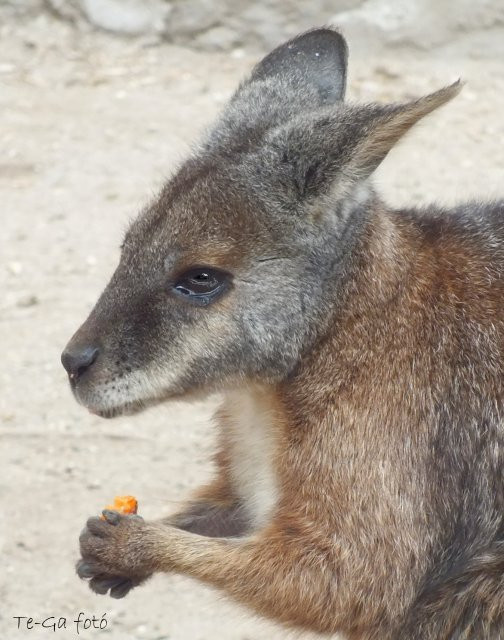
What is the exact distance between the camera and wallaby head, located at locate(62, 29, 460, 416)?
3.76m

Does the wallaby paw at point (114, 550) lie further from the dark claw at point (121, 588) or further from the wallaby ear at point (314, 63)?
the wallaby ear at point (314, 63)

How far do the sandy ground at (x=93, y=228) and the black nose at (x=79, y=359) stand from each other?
31.8 inches

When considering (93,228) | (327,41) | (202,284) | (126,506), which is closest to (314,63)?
(327,41)

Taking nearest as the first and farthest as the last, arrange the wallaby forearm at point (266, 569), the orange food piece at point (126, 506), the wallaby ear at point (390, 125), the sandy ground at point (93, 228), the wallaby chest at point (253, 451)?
the wallaby ear at point (390, 125) < the wallaby forearm at point (266, 569) < the wallaby chest at point (253, 451) < the orange food piece at point (126, 506) < the sandy ground at point (93, 228)

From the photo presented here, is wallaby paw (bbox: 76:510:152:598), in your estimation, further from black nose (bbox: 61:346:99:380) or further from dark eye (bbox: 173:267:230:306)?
dark eye (bbox: 173:267:230:306)

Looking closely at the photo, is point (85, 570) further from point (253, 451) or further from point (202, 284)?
point (202, 284)

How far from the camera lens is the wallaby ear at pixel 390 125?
3488mm

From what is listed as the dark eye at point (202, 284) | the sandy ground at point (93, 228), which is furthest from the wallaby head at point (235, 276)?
the sandy ground at point (93, 228)

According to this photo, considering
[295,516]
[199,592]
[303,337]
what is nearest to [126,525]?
[295,516]

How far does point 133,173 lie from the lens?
794 cm

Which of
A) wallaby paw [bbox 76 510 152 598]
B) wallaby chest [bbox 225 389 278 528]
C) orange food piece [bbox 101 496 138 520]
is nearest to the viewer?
wallaby paw [bbox 76 510 152 598]

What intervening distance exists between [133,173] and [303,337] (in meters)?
4.32

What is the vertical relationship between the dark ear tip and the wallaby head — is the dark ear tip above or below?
above

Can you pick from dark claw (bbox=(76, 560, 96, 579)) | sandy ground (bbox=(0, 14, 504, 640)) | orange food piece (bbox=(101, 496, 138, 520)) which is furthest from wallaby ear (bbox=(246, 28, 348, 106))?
dark claw (bbox=(76, 560, 96, 579))
